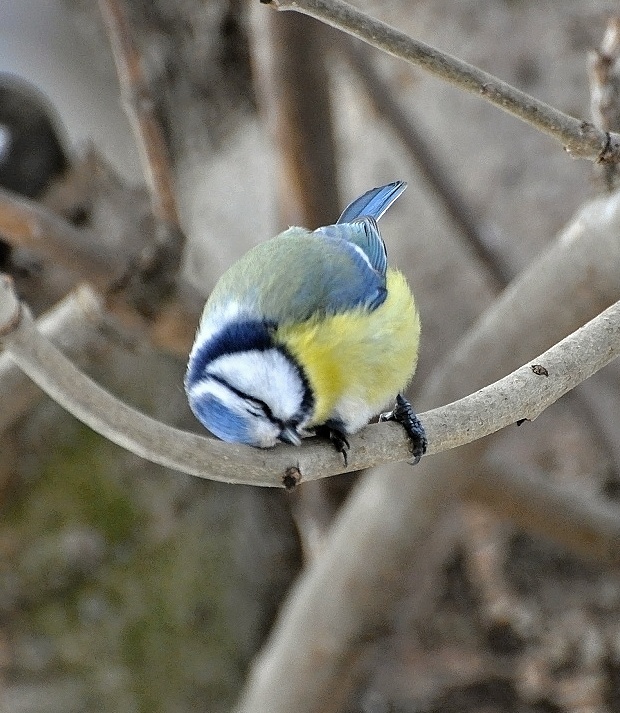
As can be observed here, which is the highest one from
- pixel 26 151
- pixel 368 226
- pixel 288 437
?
pixel 26 151

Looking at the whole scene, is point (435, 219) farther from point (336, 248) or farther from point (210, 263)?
point (336, 248)

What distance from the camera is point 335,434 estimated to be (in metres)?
0.71

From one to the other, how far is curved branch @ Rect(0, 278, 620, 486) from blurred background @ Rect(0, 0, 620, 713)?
2.05 feet

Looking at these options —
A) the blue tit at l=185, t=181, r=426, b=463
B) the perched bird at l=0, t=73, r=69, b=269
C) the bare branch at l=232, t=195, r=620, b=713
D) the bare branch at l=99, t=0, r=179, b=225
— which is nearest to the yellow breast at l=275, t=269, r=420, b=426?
the blue tit at l=185, t=181, r=426, b=463

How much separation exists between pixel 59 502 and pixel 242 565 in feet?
1.13

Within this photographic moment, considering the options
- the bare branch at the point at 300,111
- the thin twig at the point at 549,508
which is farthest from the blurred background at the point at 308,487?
the thin twig at the point at 549,508

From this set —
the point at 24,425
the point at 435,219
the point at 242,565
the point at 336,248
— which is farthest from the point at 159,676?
the point at 435,219

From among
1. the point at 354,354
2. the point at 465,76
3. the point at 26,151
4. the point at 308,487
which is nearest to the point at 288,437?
the point at 354,354

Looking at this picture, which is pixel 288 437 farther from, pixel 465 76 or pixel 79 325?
pixel 79 325

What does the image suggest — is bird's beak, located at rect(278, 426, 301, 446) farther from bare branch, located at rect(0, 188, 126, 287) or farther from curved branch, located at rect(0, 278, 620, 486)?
bare branch, located at rect(0, 188, 126, 287)

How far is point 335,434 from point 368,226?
35 cm

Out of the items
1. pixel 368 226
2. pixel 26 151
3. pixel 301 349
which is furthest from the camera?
pixel 26 151

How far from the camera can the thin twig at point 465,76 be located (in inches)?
23.4

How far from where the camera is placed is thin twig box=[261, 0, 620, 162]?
1.95 ft
